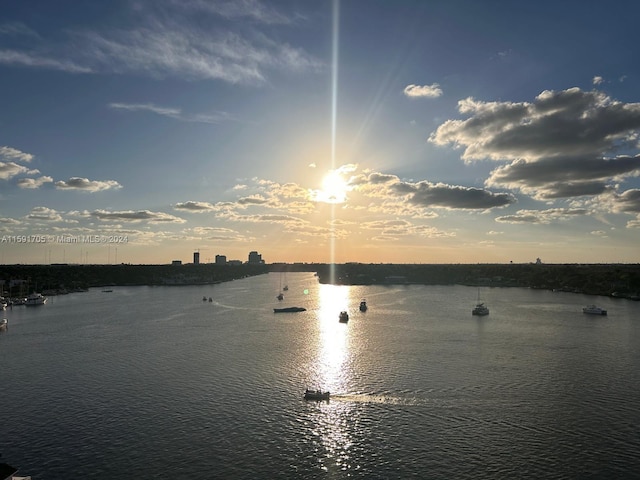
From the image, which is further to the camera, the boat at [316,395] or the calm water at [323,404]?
the boat at [316,395]

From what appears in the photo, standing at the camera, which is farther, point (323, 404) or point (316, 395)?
point (316, 395)

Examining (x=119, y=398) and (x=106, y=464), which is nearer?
(x=106, y=464)

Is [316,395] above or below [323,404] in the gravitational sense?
above

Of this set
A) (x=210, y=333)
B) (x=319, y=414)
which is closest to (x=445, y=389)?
(x=319, y=414)

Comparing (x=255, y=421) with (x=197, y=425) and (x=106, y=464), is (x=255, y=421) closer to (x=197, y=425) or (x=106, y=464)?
(x=197, y=425)

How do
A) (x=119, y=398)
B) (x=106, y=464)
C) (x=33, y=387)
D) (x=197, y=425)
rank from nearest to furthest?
(x=106, y=464) < (x=197, y=425) < (x=119, y=398) < (x=33, y=387)

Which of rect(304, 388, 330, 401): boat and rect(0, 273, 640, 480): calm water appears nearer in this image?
rect(0, 273, 640, 480): calm water

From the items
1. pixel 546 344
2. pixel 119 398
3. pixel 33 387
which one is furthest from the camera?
pixel 546 344
